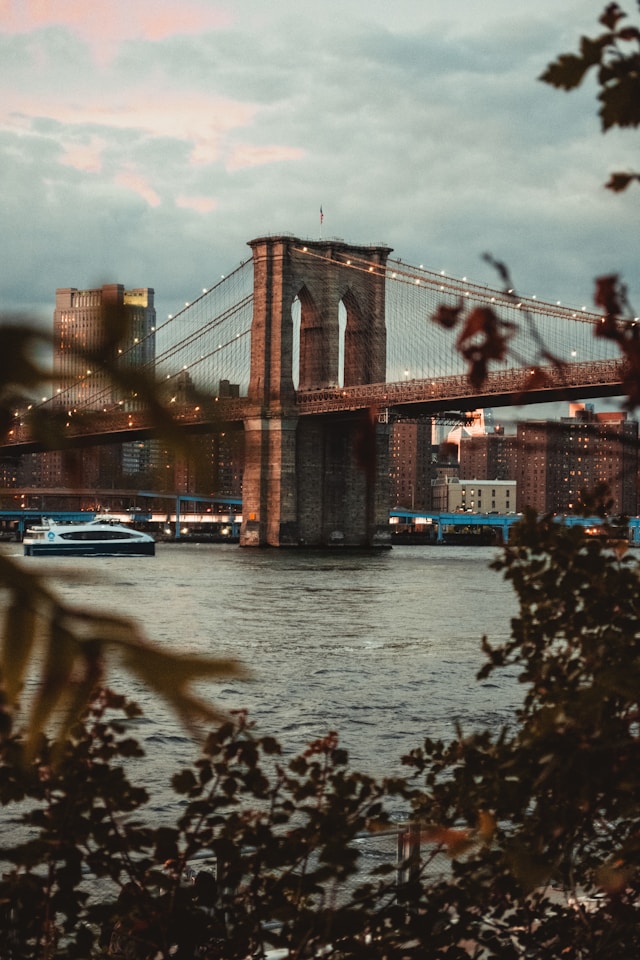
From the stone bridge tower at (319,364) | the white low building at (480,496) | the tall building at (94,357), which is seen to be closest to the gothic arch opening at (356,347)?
the stone bridge tower at (319,364)

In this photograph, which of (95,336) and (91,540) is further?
(91,540)

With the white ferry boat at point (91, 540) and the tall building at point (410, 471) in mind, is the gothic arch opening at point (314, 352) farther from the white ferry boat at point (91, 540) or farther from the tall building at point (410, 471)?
the tall building at point (410, 471)

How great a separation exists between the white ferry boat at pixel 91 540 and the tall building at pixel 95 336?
6122 cm

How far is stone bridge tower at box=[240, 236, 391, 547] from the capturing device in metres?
73.7

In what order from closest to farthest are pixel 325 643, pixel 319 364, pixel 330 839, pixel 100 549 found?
pixel 330 839
pixel 325 643
pixel 100 549
pixel 319 364

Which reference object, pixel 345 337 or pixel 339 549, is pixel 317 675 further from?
pixel 345 337

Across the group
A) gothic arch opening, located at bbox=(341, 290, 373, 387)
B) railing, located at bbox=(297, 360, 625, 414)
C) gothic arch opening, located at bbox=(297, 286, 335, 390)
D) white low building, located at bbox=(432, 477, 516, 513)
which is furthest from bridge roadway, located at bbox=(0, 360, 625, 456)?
white low building, located at bbox=(432, 477, 516, 513)

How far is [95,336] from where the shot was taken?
71 centimetres

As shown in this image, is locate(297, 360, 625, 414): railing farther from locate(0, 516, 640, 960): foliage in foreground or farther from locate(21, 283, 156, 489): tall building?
locate(21, 283, 156, 489): tall building

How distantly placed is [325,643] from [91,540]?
134ft

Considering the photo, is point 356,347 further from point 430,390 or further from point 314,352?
point 430,390

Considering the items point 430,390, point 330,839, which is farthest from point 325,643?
point 430,390

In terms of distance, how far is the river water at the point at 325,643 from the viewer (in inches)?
523

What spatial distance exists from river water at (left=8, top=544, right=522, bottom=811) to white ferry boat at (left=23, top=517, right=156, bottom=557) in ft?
28.5
